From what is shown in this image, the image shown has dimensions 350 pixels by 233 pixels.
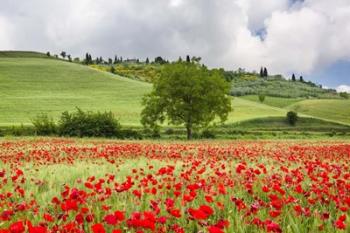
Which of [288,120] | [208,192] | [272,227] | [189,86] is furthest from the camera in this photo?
[288,120]

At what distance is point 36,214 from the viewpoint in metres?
6.20

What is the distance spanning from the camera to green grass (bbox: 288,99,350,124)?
132 metres

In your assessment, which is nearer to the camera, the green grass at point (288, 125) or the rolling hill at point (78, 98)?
the green grass at point (288, 125)

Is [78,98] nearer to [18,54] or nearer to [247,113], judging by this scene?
[247,113]

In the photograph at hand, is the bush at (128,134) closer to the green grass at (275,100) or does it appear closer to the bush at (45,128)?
the bush at (45,128)

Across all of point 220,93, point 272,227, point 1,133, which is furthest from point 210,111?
point 272,227

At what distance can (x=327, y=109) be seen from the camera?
460 ft

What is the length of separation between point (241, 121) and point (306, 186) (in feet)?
260

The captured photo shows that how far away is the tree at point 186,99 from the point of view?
5556 centimetres

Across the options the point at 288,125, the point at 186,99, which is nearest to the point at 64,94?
the point at 288,125

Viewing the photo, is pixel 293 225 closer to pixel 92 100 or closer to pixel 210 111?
pixel 210 111

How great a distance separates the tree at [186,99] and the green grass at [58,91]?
21262 mm

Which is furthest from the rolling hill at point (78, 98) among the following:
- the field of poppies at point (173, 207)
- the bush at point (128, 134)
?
the field of poppies at point (173, 207)

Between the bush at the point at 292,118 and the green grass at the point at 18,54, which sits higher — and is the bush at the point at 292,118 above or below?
below
